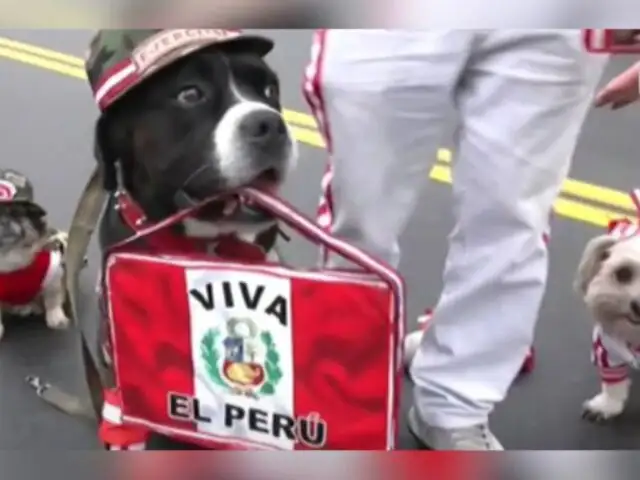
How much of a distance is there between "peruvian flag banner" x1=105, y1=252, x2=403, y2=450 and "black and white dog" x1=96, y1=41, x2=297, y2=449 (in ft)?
0.26

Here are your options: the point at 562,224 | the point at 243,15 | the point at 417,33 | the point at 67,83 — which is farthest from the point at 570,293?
the point at 67,83

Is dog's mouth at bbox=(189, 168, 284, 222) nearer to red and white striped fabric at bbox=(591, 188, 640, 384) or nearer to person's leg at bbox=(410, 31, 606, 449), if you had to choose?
person's leg at bbox=(410, 31, 606, 449)

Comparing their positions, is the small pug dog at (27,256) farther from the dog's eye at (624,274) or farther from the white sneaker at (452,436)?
the dog's eye at (624,274)

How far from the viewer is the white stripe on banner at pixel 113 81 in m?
1.04

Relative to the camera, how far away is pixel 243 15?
39.8 inches

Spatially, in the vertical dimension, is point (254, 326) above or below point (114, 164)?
below

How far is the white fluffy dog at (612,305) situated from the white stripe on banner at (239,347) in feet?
0.97

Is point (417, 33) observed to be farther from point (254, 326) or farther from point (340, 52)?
point (254, 326)

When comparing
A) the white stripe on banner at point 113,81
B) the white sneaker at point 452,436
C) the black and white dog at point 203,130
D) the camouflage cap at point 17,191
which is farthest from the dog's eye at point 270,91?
the white sneaker at point 452,436

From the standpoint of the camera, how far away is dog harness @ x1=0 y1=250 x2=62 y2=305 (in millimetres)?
1146

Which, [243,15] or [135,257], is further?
[135,257]

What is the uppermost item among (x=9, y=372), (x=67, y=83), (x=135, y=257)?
(x=67, y=83)

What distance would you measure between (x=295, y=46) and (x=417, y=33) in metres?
0.11

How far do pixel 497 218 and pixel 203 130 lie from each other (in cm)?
29
